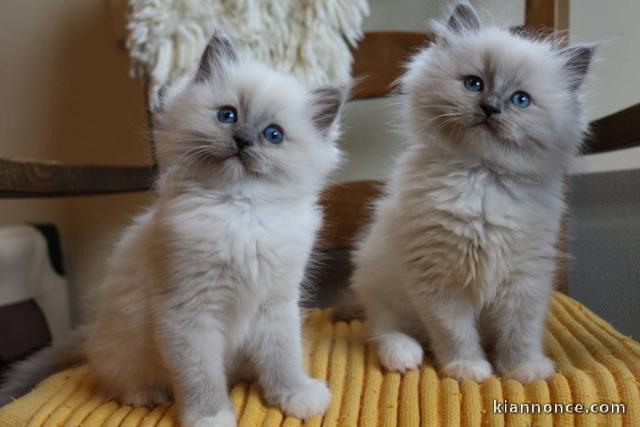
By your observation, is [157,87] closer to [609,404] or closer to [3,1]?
[3,1]

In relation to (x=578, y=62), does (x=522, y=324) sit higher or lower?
lower

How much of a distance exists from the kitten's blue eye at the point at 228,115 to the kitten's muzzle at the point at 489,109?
393 mm

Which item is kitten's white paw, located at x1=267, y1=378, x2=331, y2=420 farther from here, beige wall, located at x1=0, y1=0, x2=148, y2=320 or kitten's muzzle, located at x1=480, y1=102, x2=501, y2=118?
beige wall, located at x1=0, y1=0, x2=148, y2=320

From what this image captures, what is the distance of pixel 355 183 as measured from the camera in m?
1.52

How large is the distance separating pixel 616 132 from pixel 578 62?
0.15 metres

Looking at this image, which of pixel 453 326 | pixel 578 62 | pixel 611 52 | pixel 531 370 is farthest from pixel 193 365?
pixel 611 52

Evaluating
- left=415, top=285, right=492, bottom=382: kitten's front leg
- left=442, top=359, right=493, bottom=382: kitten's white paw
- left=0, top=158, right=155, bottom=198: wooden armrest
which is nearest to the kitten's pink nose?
left=415, top=285, right=492, bottom=382: kitten's front leg

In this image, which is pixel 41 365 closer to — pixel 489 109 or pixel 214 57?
pixel 214 57

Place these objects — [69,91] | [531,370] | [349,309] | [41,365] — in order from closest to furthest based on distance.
→ 1. [531,370]
2. [41,365]
3. [349,309]
4. [69,91]

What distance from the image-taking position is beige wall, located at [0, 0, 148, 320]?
1745mm

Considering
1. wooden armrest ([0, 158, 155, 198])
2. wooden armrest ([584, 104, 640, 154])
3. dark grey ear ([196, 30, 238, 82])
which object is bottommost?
wooden armrest ([0, 158, 155, 198])

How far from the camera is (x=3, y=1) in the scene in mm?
1758

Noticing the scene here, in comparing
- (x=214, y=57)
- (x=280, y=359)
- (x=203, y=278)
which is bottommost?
(x=280, y=359)

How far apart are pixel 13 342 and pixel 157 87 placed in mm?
785
